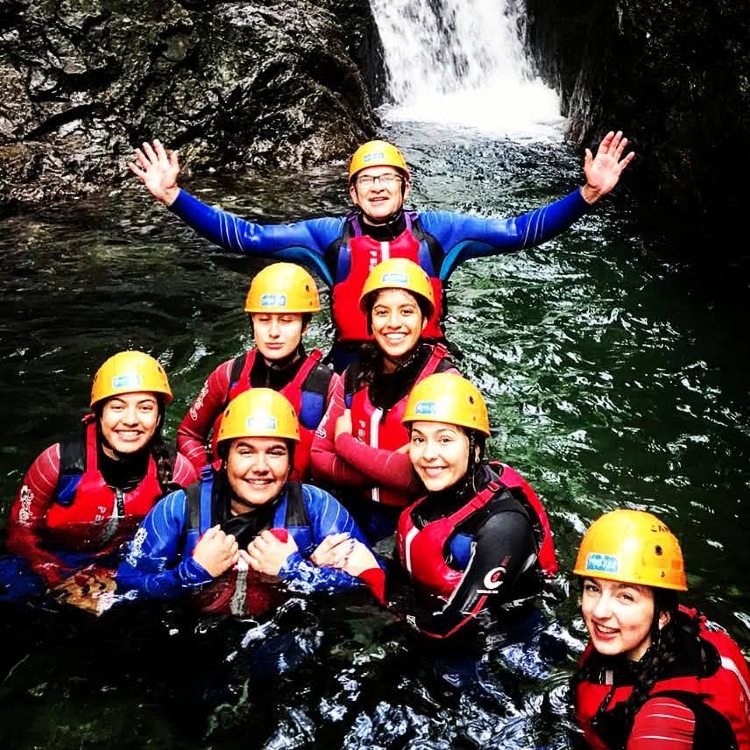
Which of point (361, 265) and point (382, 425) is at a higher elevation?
point (361, 265)

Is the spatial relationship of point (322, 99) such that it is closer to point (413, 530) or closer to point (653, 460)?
point (653, 460)

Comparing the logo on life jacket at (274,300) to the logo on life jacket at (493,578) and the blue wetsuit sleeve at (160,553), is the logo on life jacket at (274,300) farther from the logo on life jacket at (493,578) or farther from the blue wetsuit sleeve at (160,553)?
the logo on life jacket at (493,578)

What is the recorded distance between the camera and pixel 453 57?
75.2 feet

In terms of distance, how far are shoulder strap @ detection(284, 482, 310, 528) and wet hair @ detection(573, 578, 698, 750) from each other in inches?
76.5

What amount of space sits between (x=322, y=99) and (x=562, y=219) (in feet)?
37.0

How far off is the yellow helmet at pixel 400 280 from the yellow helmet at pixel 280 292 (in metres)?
0.51

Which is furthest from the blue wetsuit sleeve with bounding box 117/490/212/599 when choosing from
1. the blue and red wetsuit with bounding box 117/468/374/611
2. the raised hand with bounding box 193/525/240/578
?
the raised hand with bounding box 193/525/240/578

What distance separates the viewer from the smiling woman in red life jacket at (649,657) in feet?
10.1

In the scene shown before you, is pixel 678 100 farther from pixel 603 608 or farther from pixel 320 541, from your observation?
pixel 603 608

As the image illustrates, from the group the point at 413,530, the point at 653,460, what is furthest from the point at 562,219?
the point at 413,530

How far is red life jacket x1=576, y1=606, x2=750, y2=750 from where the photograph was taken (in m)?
3.12

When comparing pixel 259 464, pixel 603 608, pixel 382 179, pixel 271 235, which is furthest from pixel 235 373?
pixel 603 608

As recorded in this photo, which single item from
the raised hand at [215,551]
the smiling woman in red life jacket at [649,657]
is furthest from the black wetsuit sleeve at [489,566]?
the raised hand at [215,551]

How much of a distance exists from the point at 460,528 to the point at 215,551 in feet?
4.39
